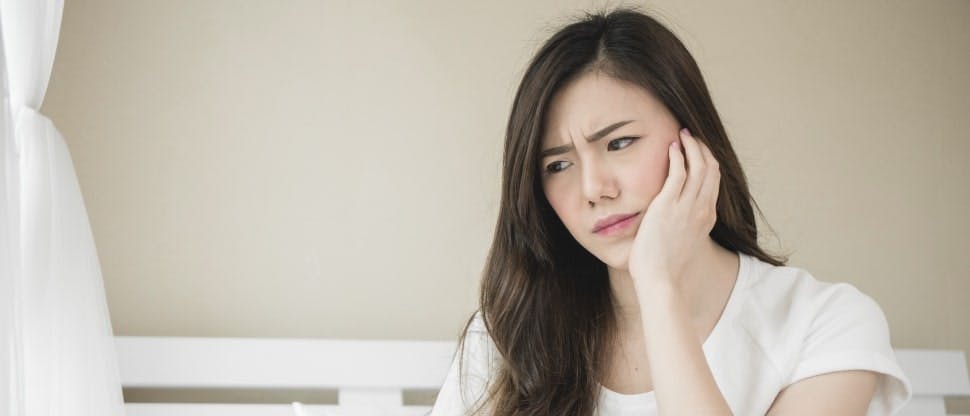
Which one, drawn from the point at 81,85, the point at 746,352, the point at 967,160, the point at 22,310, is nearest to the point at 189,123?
the point at 81,85

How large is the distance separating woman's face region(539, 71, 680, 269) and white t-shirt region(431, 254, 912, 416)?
0.67 ft

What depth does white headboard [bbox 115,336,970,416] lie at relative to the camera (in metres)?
2.00

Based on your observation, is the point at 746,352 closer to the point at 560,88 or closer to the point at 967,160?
the point at 560,88

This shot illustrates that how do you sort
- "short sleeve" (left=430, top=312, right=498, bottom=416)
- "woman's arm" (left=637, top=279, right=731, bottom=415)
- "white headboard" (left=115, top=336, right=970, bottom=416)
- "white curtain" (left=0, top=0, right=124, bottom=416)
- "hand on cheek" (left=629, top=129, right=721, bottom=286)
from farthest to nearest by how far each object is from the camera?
"white headboard" (left=115, top=336, right=970, bottom=416) < "short sleeve" (left=430, top=312, right=498, bottom=416) < "white curtain" (left=0, top=0, right=124, bottom=416) < "hand on cheek" (left=629, top=129, right=721, bottom=286) < "woman's arm" (left=637, top=279, right=731, bottom=415)

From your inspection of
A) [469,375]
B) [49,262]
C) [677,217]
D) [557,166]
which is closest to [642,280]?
[677,217]

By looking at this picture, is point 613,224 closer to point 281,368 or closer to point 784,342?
point 784,342

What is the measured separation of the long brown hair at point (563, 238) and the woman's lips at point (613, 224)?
0.14m

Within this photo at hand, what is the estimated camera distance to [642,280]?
1396 millimetres

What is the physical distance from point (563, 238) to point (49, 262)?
0.83m

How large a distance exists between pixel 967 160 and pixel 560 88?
1.41m

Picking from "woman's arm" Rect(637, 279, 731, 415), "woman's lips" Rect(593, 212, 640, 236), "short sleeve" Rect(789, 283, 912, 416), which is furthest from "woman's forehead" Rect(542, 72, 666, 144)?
"short sleeve" Rect(789, 283, 912, 416)

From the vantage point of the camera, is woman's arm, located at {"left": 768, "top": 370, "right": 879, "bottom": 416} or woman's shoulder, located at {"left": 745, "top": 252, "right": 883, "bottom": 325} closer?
woman's arm, located at {"left": 768, "top": 370, "right": 879, "bottom": 416}

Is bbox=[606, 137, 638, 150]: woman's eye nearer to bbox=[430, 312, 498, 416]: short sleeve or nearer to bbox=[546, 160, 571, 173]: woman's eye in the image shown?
bbox=[546, 160, 571, 173]: woman's eye

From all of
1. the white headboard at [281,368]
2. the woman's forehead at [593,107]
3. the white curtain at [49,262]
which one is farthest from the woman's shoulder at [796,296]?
the white curtain at [49,262]
